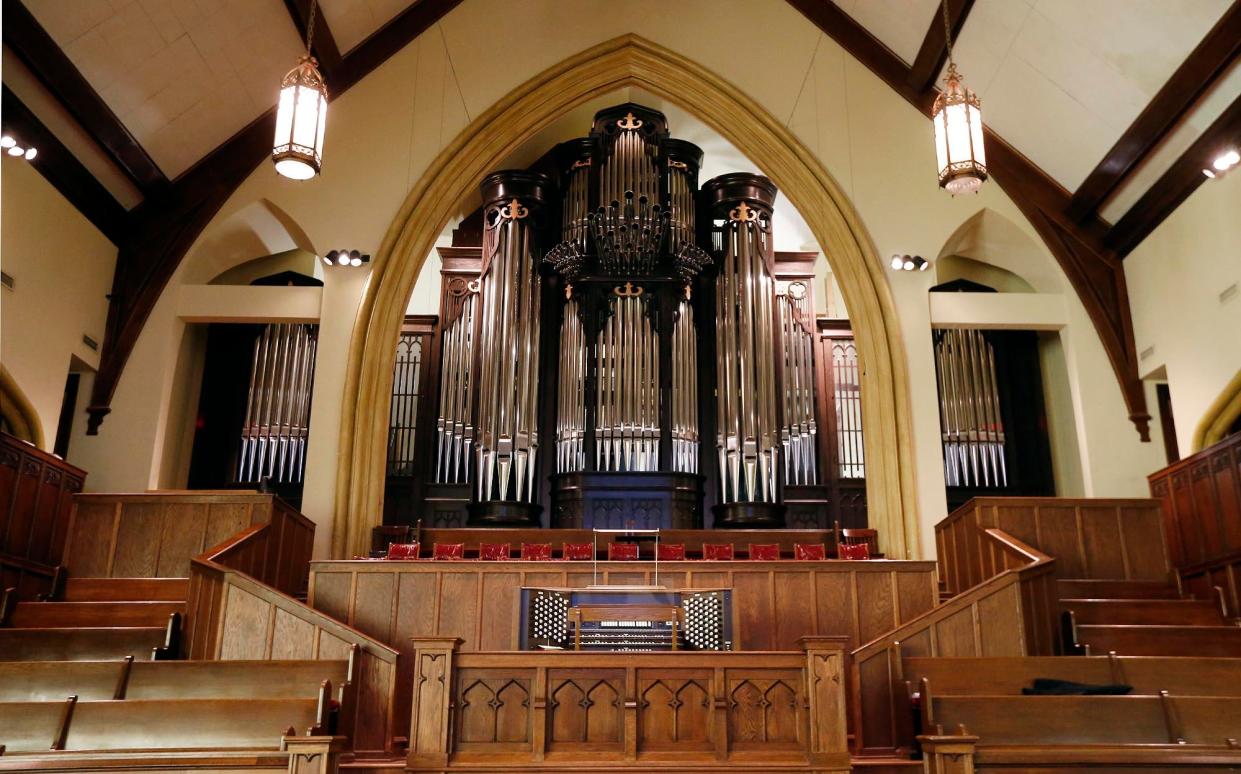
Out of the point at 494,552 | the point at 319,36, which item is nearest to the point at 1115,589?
the point at 494,552

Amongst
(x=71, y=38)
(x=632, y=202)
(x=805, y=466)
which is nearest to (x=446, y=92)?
(x=632, y=202)

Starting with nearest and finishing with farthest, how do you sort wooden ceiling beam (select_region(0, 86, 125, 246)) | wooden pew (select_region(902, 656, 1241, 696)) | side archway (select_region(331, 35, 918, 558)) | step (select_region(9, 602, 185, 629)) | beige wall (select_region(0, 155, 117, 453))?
wooden pew (select_region(902, 656, 1241, 696)) → step (select_region(9, 602, 185, 629)) → wooden ceiling beam (select_region(0, 86, 125, 246)) → beige wall (select_region(0, 155, 117, 453)) → side archway (select_region(331, 35, 918, 558))

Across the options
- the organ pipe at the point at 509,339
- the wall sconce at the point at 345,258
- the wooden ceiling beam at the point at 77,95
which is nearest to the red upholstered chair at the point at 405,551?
the organ pipe at the point at 509,339

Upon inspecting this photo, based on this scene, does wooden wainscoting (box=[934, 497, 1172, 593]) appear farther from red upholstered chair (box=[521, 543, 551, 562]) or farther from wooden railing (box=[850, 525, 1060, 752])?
red upholstered chair (box=[521, 543, 551, 562])

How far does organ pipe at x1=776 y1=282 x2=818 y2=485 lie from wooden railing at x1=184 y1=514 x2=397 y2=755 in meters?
5.60

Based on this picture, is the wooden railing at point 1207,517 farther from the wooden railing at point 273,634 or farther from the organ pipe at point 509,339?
the wooden railing at point 273,634

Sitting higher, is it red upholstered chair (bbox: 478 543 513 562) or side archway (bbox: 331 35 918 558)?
side archway (bbox: 331 35 918 558)

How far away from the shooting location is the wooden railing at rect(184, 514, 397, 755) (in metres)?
6.16

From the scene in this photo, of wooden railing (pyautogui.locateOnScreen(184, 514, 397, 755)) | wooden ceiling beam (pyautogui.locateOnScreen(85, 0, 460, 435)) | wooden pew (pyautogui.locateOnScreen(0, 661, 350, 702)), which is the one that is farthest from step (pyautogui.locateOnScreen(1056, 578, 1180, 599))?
wooden ceiling beam (pyautogui.locateOnScreen(85, 0, 460, 435))

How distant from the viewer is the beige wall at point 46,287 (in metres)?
8.33

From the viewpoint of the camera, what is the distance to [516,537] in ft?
32.5

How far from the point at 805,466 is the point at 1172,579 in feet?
12.1

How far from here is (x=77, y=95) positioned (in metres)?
8.37

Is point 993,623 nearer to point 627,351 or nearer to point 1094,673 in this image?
point 1094,673
